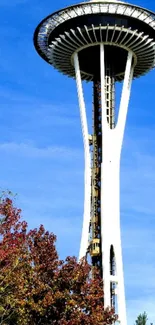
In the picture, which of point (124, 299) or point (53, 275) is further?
point (124, 299)

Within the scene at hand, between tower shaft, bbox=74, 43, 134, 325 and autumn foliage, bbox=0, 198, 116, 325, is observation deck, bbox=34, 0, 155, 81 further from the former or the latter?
autumn foliage, bbox=0, 198, 116, 325

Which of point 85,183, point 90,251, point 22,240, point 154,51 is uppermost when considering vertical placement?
point 154,51

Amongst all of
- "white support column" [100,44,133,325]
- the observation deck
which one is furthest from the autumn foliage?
the observation deck

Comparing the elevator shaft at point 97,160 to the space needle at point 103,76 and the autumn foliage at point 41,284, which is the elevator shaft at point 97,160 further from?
the autumn foliage at point 41,284

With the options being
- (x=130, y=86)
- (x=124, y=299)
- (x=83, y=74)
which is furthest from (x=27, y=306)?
(x=83, y=74)

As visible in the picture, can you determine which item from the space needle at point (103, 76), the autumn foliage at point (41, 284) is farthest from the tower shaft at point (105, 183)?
the autumn foliage at point (41, 284)

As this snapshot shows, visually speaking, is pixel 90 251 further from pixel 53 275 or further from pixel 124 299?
pixel 53 275

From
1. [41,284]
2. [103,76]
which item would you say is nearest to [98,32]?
[103,76]

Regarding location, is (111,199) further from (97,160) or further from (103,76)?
(103,76)
